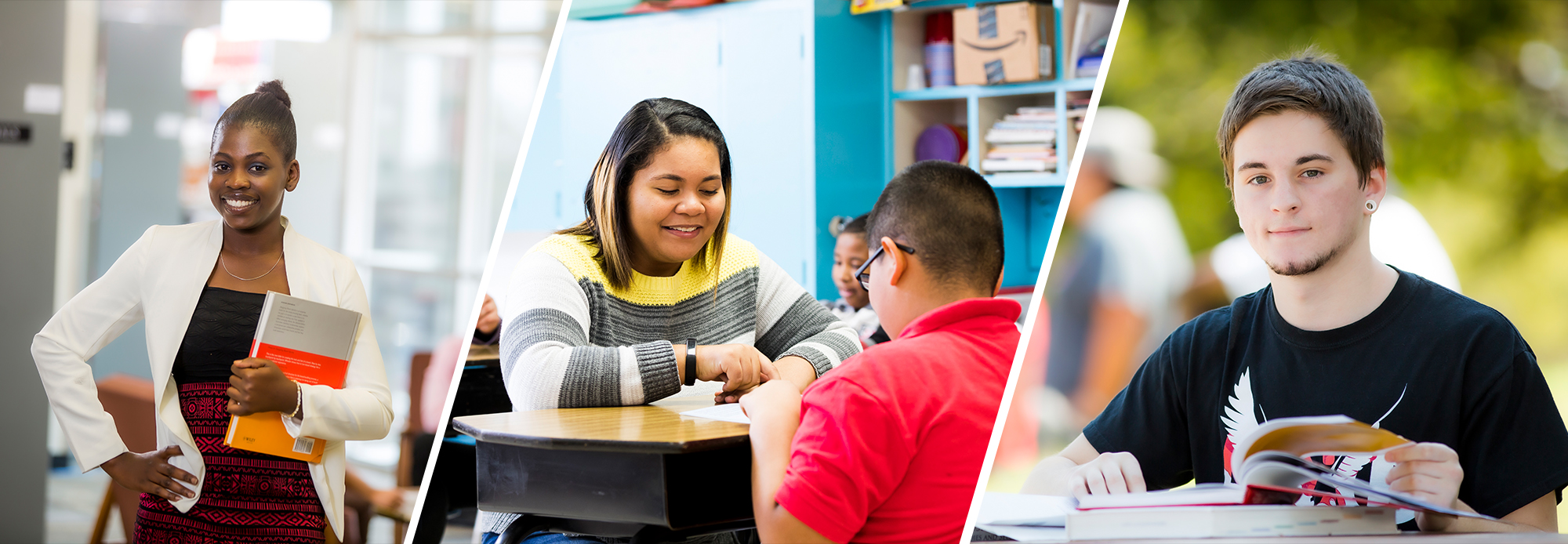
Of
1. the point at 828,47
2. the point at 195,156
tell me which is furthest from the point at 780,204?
the point at 195,156

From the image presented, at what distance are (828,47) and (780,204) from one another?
578 millimetres

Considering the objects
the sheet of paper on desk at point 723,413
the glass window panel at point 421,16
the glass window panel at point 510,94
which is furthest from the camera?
the glass window panel at point 510,94

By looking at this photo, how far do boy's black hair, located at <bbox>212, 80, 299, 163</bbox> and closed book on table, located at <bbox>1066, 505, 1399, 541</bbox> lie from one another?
1.27 m

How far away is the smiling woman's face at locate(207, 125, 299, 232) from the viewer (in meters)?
1.62

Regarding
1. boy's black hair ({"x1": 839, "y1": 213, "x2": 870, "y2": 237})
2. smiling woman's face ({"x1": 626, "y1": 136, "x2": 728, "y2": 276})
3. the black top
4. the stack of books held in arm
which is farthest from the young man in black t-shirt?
boy's black hair ({"x1": 839, "y1": 213, "x2": 870, "y2": 237})

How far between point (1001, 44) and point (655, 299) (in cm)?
241

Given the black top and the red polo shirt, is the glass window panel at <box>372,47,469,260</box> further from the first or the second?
the red polo shirt

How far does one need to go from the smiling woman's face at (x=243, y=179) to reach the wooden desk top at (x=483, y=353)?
2.84 feet

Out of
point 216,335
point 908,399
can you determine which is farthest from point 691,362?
point 216,335

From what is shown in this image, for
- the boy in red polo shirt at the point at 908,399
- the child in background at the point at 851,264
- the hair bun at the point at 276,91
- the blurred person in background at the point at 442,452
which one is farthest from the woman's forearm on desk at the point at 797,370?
the child in background at the point at 851,264

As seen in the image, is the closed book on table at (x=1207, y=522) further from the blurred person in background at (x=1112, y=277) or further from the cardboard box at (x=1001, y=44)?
the cardboard box at (x=1001, y=44)

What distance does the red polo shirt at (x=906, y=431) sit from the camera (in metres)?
1.23

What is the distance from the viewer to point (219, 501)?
1.66 meters

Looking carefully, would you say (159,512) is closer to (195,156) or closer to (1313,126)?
(195,156)
